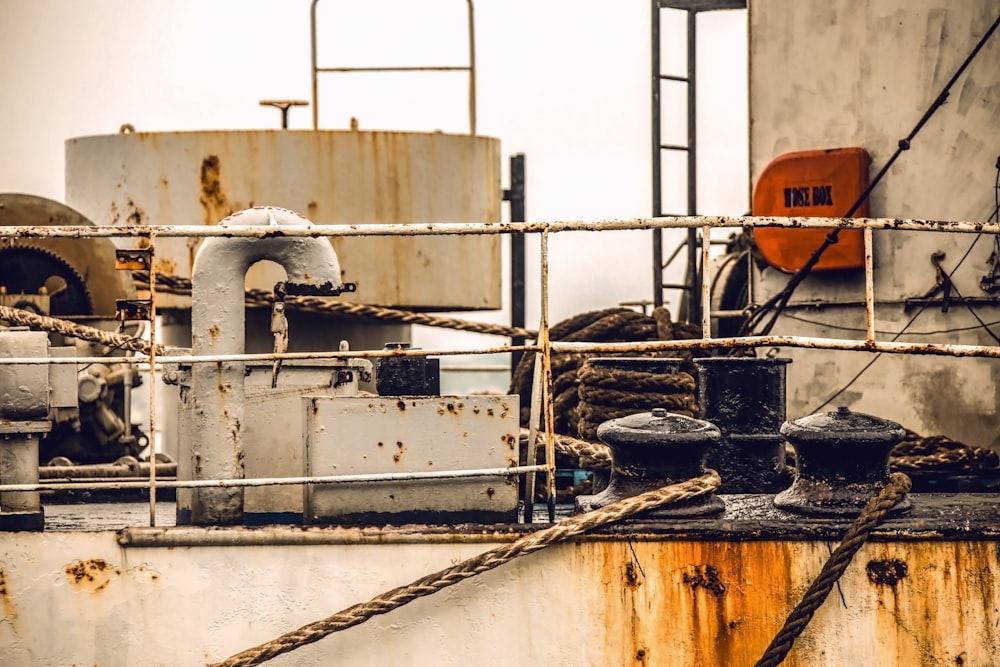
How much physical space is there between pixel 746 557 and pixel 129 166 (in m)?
6.19

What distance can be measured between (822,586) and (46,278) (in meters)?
6.04

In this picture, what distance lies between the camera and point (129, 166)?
9664mm

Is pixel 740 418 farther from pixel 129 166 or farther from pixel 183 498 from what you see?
pixel 129 166

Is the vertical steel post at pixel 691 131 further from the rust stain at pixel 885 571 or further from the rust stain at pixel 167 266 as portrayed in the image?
the rust stain at pixel 885 571

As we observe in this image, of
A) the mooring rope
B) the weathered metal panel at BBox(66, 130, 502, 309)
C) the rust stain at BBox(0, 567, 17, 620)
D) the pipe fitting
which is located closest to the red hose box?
the mooring rope

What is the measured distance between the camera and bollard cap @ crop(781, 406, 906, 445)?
5.60 meters

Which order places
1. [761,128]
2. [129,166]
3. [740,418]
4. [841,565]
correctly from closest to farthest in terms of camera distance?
[841,565] → [740,418] → [761,128] → [129,166]

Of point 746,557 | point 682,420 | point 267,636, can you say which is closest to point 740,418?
point 682,420

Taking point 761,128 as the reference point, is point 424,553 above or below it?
below

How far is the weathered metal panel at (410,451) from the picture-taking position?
215 inches

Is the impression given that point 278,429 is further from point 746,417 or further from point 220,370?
point 746,417

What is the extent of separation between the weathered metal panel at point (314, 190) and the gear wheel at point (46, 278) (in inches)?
24.2

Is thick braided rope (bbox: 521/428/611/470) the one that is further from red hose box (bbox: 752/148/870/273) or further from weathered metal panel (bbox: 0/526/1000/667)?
red hose box (bbox: 752/148/870/273)

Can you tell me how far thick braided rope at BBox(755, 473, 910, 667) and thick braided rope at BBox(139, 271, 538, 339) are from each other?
Answer: 451cm
